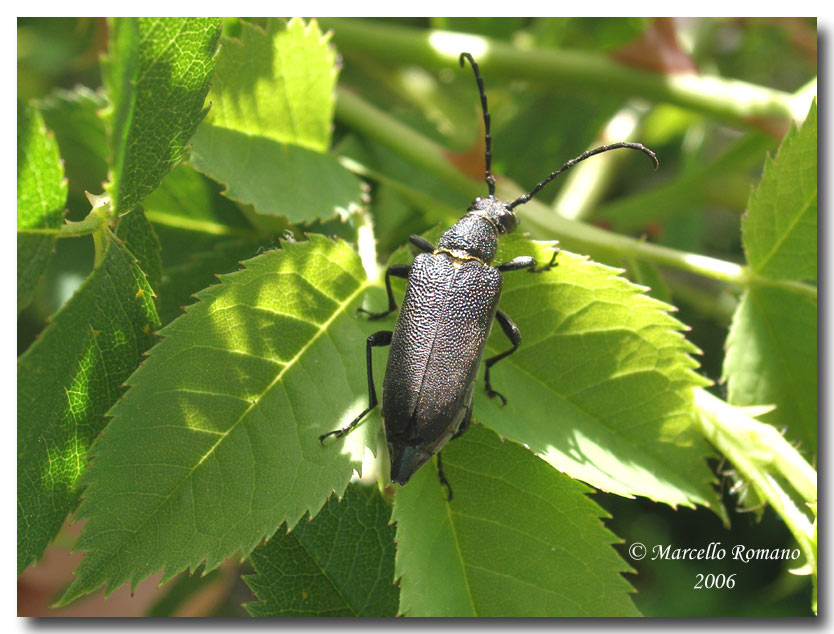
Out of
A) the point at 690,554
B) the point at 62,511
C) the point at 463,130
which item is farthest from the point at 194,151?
the point at 690,554

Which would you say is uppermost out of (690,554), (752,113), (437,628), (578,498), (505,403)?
(752,113)

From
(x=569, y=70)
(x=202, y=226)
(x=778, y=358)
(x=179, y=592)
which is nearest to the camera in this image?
(x=778, y=358)


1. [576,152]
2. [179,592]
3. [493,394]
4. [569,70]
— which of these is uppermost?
[569,70]

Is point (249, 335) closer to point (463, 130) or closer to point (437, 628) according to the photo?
point (437, 628)

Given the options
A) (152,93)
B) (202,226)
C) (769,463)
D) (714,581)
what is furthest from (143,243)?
(714,581)

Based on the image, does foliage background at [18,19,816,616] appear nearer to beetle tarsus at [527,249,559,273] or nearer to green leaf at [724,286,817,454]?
green leaf at [724,286,817,454]

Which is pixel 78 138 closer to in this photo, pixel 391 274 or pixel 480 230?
pixel 391 274

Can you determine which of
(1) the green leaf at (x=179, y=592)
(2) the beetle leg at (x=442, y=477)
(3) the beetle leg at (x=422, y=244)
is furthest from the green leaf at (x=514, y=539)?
(1) the green leaf at (x=179, y=592)
